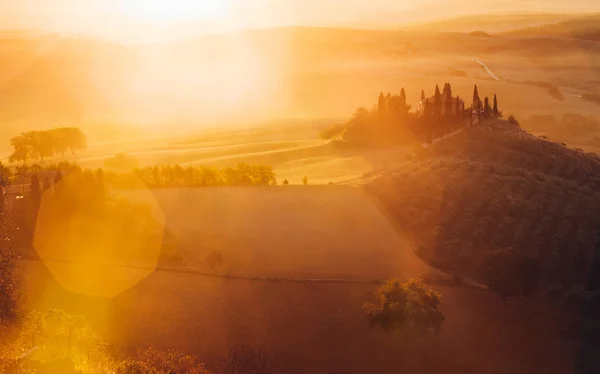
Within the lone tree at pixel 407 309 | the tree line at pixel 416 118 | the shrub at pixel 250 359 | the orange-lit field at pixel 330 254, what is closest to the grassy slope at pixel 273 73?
the tree line at pixel 416 118

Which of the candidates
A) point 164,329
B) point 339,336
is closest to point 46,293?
point 164,329

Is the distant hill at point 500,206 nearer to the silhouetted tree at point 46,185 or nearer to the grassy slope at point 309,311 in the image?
the grassy slope at point 309,311

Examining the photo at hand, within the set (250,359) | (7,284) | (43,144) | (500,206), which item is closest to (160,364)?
(250,359)

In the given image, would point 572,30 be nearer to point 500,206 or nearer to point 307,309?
point 500,206

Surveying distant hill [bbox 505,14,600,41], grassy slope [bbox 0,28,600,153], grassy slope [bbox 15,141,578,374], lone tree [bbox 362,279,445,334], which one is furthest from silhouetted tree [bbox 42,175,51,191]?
distant hill [bbox 505,14,600,41]

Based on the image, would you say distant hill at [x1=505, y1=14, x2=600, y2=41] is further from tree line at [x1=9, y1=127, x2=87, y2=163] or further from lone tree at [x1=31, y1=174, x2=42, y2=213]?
lone tree at [x1=31, y1=174, x2=42, y2=213]
